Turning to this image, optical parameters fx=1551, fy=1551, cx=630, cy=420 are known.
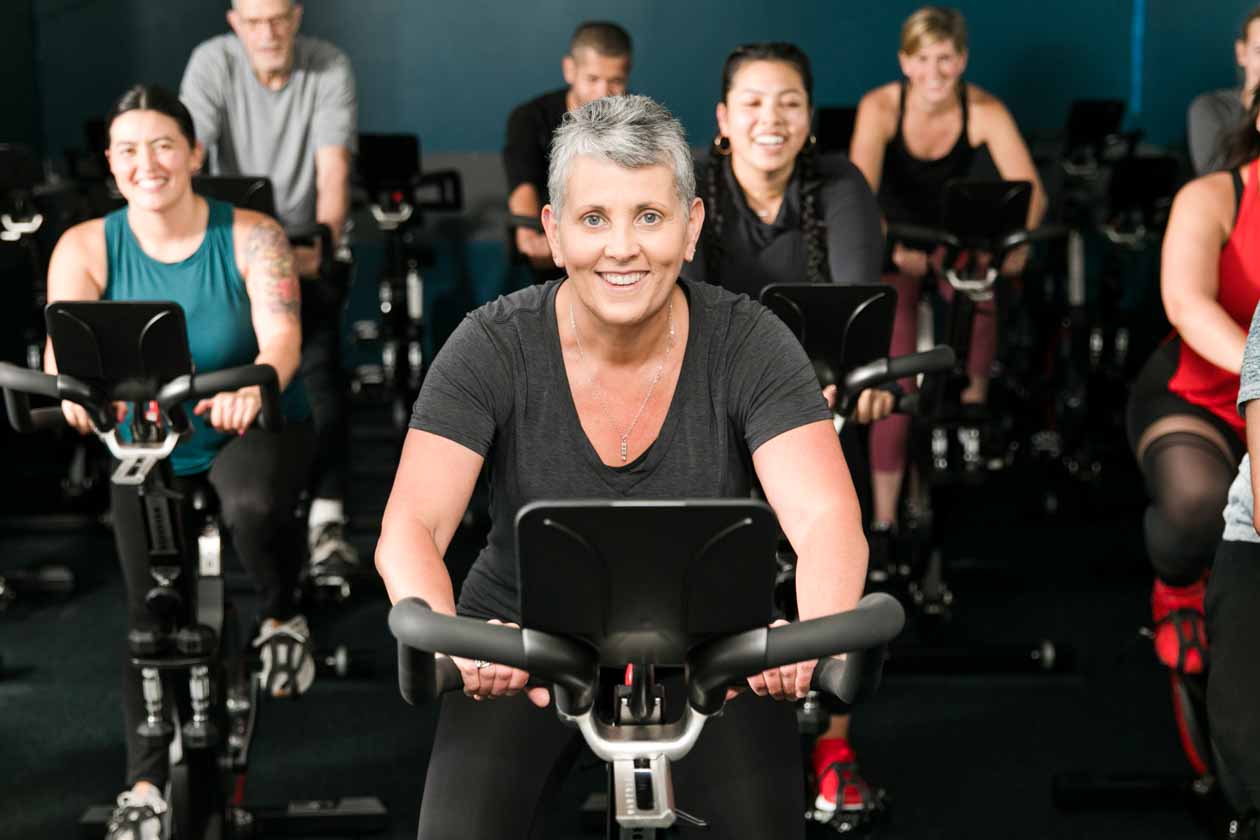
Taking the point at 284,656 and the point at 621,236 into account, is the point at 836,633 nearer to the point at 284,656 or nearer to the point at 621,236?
the point at 621,236

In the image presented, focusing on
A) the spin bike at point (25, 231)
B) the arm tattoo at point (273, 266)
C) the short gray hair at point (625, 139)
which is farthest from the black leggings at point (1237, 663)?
the spin bike at point (25, 231)

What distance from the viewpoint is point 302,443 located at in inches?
117

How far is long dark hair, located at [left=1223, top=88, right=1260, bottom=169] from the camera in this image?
8.72 ft

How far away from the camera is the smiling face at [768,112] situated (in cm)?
285

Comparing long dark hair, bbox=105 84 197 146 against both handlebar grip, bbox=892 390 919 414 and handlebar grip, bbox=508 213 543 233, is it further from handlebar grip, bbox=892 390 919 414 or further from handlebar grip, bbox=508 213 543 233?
handlebar grip, bbox=892 390 919 414

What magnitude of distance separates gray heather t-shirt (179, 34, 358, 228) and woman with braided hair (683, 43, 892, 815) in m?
1.48

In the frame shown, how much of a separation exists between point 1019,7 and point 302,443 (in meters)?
3.89

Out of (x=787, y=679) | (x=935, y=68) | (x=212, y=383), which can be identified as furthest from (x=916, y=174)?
(x=787, y=679)

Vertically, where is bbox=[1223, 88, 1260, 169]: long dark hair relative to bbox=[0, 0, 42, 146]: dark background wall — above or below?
below

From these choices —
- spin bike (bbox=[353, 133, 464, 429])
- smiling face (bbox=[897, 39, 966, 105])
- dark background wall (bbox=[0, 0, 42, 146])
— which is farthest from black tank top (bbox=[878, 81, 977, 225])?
dark background wall (bbox=[0, 0, 42, 146])

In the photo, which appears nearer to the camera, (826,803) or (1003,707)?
(826,803)

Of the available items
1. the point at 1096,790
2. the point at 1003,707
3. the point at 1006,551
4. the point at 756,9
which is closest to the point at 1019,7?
the point at 756,9

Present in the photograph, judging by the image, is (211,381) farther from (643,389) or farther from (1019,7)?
(1019,7)

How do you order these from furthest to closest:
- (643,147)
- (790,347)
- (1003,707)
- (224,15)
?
1. (224,15)
2. (1003,707)
3. (790,347)
4. (643,147)
